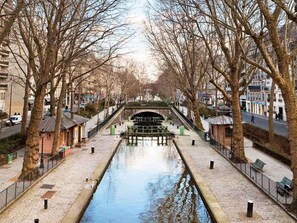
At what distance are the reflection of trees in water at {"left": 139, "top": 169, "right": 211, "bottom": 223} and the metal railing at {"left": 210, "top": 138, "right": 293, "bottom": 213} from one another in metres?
3.53

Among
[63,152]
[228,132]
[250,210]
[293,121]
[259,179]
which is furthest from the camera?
[228,132]

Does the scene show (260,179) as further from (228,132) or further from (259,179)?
(228,132)

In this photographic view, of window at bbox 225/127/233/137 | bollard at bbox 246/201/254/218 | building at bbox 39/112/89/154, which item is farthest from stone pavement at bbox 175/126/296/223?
building at bbox 39/112/89/154

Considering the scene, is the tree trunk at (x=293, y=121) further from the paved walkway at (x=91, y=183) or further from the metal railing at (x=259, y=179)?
the paved walkway at (x=91, y=183)

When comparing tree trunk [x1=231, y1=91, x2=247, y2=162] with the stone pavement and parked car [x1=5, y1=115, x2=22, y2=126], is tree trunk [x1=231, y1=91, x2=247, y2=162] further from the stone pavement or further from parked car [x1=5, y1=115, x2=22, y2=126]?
parked car [x1=5, y1=115, x2=22, y2=126]

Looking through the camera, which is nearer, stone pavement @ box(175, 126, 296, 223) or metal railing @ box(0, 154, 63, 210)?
stone pavement @ box(175, 126, 296, 223)

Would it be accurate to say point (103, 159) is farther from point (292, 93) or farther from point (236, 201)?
point (292, 93)

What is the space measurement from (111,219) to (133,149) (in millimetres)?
21511

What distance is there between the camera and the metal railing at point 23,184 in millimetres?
15323

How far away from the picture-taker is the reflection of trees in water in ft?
51.5

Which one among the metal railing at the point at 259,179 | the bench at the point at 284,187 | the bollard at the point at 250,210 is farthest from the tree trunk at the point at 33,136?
the bench at the point at 284,187

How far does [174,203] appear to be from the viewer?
1805cm

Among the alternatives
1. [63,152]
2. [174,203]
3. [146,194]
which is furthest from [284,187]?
[63,152]

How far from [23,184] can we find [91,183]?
13.0 ft
